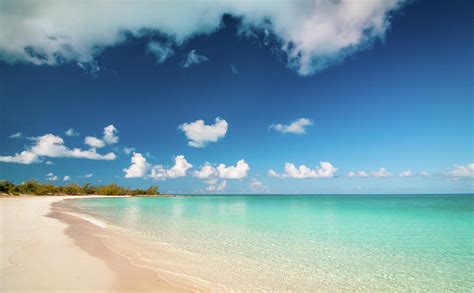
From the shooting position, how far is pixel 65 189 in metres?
106

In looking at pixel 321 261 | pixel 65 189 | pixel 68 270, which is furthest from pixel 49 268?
pixel 65 189

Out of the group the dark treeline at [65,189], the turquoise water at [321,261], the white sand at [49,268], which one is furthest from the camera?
the dark treeline at [65,189]

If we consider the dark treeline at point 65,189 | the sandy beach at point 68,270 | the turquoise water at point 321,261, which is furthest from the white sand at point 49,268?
the dark treeline at point 65,189

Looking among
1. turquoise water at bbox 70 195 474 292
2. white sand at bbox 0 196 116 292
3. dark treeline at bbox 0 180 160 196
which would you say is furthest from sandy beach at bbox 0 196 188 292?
dark treeline at bbox 0 180 160 196

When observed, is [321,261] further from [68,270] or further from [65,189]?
[65,189]

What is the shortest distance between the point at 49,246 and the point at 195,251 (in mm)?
4865

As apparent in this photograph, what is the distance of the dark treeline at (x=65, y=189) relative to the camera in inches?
2530

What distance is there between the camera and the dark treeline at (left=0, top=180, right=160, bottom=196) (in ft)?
211

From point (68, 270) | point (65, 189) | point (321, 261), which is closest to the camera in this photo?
point (68, 270)

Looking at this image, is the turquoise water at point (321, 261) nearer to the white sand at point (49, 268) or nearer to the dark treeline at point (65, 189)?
the white sand at point (49, 268)

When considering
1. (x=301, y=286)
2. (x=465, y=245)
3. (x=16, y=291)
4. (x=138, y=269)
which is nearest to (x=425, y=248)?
(x=465, y=245)

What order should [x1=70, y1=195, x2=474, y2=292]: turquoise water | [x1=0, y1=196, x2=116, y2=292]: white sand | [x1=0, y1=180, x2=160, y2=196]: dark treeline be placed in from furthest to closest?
[x1=0, y1=180, x2=160, y2=196]: dark treeline < [x1=70, y1=195, x2=474, y2=292]: turquoise water < [x1=0, y1=196, x2=116, y2=292]: white sand

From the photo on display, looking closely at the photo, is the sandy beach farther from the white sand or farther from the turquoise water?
the turquoise water

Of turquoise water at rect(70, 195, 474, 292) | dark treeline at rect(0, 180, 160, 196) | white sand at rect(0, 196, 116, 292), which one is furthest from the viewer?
dark treeline at rect(0, 180, 160, 196)
